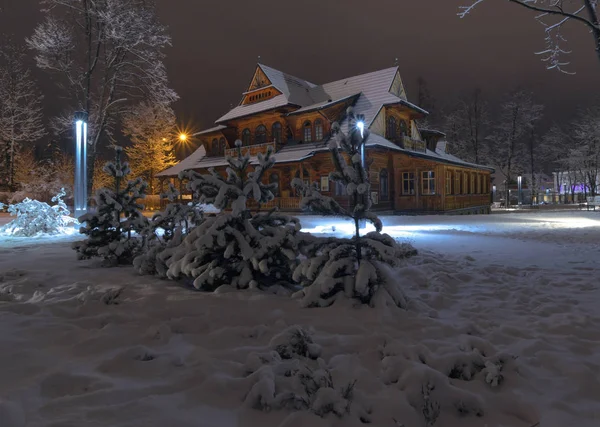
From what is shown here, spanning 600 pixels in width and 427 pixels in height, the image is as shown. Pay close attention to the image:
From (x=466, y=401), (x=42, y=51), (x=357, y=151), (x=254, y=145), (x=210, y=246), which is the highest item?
(x=42, y=51)

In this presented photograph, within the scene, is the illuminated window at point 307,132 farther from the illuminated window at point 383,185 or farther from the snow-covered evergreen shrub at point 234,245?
the snow-covered evergreen shrub at point 234,245

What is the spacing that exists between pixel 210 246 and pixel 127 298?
3.99 ft

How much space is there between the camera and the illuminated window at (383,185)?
24691 millimetres

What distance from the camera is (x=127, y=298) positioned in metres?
4.59

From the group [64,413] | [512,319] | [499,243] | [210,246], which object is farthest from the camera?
[499,243]

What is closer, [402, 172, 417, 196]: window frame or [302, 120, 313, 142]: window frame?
[402, 172, 417, 196]: window frame

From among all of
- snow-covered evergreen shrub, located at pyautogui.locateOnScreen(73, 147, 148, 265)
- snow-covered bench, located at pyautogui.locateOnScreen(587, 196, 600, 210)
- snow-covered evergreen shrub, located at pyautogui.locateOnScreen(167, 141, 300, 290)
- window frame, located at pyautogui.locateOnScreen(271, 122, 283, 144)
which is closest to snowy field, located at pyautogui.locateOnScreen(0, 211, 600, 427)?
snow-covered evergreen shrub, located at pyautogui.locateOnScreen(167, 141, 300, 290)

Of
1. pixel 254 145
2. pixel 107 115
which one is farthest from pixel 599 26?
pixel 107 115

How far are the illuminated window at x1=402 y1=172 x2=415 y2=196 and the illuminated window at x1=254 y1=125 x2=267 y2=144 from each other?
1106cm

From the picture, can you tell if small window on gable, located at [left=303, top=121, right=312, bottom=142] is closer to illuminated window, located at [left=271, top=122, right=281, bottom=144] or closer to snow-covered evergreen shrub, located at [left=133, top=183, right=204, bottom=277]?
illuminated window, located at [left=271, top=122, right=281, bottom=144]

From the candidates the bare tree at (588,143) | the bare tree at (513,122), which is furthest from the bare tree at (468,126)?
the bare tree at (588,143)

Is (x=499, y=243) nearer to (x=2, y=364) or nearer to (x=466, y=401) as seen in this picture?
(x=466, y=401)

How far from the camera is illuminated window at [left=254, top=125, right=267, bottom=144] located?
28.3 m

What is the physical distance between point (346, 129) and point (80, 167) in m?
15.9
